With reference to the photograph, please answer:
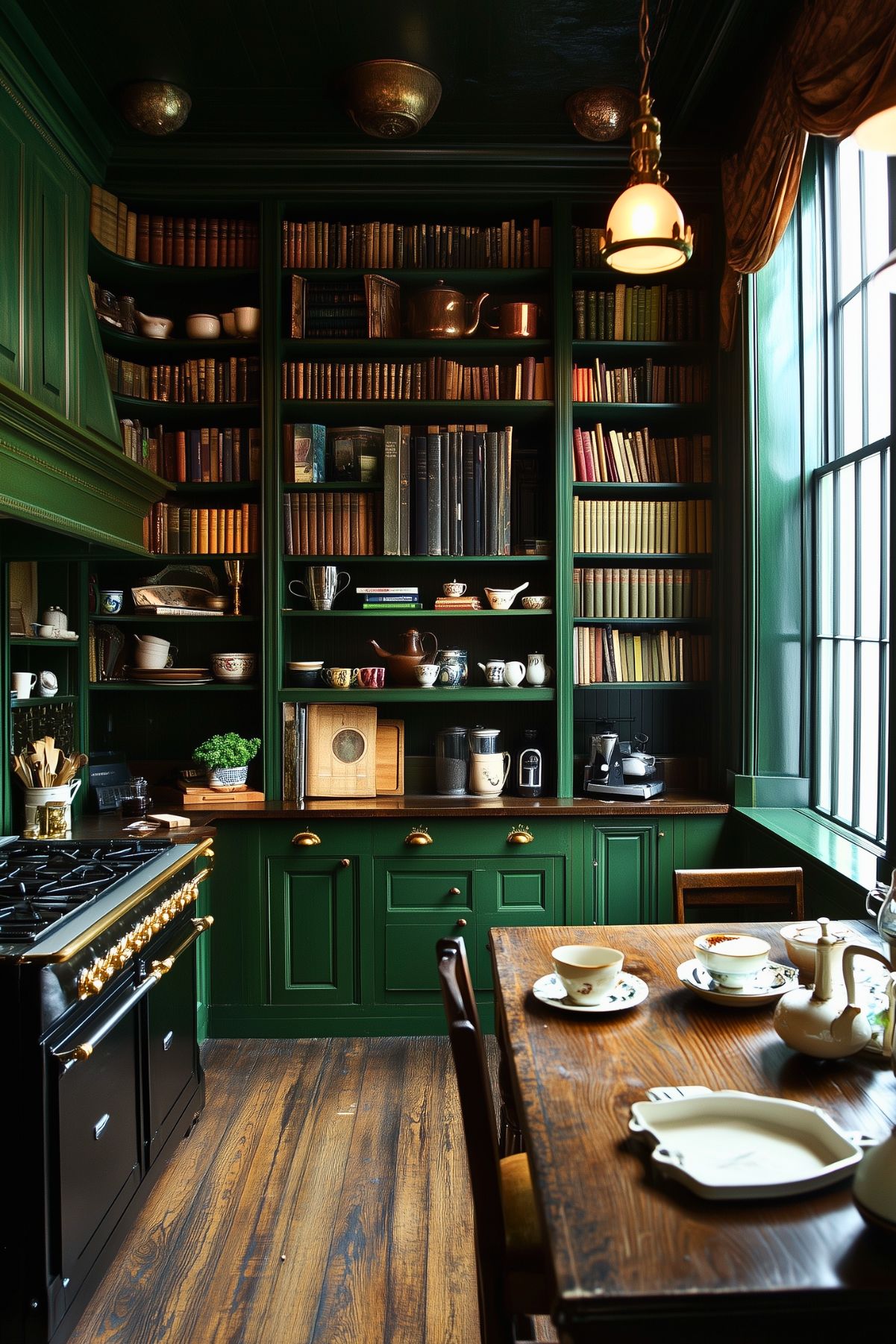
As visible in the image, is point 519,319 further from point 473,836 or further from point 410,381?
point 473,836

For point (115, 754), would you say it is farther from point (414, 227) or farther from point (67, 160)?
point (414, 227)

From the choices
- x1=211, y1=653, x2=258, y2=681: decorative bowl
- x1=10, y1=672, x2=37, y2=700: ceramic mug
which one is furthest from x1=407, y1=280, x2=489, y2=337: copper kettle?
x1=10, y1=672, x2=37, y2=700: ceramic mug

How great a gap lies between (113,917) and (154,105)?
2877 millimetres

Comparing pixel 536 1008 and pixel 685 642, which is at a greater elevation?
pixel 685 642

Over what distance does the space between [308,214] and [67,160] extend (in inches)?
40.3

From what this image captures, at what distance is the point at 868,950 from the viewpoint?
4.82ft

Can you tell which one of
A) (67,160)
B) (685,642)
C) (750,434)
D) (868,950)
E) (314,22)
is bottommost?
(868,950)

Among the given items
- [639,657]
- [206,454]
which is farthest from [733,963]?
[206,454]

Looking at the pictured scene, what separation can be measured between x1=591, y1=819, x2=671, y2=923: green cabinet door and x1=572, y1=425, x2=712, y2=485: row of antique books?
1.40 meters

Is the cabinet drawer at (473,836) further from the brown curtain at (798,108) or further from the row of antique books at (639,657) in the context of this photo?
the brown curtain at (798,108)

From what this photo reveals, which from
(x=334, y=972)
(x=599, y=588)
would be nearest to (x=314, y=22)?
(x=599, y=588)

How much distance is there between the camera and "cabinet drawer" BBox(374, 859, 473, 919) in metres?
3.68

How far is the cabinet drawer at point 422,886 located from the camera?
3.68m

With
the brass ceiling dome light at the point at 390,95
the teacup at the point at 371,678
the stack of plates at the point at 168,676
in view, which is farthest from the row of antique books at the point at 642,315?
the stack of plates at the point at 168,676
